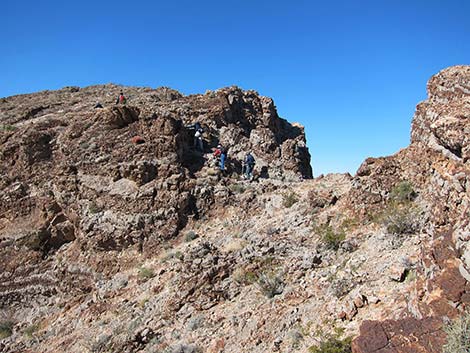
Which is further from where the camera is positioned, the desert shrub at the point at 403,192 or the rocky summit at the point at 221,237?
the desert shrub at the point at 403,192

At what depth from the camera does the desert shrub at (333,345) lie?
7.51m

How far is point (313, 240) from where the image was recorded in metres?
13.2

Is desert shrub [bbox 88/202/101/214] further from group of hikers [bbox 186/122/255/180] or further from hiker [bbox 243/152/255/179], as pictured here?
hiker [bbox 243/152/255/179]

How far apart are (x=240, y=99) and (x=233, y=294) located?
59.2 ft

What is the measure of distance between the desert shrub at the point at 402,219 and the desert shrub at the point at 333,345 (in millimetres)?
4468

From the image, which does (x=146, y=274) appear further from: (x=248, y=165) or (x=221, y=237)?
(x=248, y=165)

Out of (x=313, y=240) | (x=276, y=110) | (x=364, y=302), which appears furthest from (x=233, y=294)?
(x=276, y=110)

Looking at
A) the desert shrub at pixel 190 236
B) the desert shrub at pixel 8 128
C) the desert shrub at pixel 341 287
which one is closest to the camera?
the desert shrub at pixel 341 287

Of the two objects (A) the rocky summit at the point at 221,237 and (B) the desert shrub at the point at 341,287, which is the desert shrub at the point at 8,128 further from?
(B) the desert shrub at the point at 341,287

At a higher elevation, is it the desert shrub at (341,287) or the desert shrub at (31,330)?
the desert shrub at (341,287)

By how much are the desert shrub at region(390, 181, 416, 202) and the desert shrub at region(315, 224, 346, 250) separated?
2.16m

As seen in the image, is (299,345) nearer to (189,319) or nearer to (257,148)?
(189,319)

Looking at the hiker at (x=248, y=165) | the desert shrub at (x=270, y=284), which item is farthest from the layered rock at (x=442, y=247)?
the hiker at (x=248, y=165)

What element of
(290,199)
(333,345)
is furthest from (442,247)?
(290,199)
